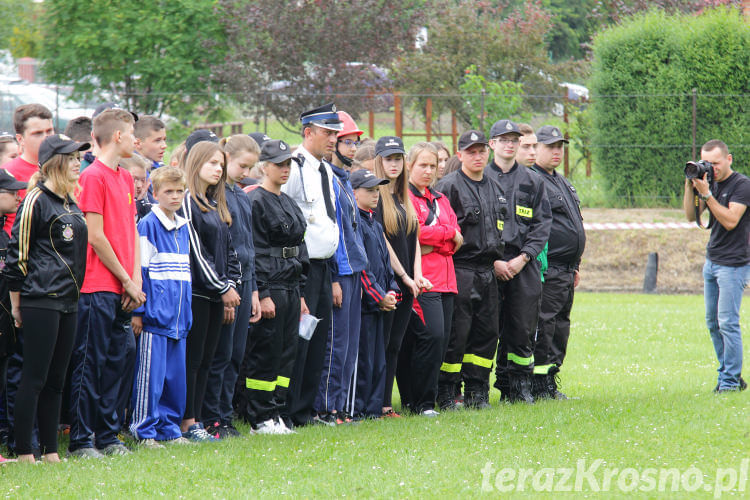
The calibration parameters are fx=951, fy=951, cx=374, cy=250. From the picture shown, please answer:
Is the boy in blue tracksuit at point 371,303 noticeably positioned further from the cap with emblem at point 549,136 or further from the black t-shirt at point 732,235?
the black t-shirt at point 732,235

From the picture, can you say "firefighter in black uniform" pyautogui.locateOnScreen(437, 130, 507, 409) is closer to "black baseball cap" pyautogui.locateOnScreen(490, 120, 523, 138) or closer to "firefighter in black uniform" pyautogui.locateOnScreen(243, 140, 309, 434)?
"black baseball cap" pyautogui.locateOnScreen(490, 120, 523, 138)

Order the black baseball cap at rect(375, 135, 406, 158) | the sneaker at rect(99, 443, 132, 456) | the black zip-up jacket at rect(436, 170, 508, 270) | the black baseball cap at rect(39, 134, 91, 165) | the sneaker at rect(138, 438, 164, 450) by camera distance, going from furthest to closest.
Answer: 1. the black zip-up jacket at rect(436, 170, 508, 270)
2. the black baseball cap at rect(375, 135, 406, 158)
3. the sneaker at rect(138, 438, 164, 450)
4. the sneaker at rect(99, 443, 132, 456)
5. the black baseball cap at rect(39, 134, 91, 165)

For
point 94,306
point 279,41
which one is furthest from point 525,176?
point 279,41

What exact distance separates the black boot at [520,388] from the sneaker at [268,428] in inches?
110

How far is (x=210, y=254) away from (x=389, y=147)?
2.14m

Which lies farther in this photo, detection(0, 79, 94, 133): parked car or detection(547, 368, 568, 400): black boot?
detection(0, 79, 94, 133): parked car

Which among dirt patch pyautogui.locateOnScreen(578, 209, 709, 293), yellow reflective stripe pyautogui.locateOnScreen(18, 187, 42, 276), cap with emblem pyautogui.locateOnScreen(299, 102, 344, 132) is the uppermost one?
cap with emblem pyautogui.locateOnScreen(299, 102, 344, 132)

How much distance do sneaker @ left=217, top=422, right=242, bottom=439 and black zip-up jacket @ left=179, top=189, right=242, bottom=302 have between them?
3.62ft

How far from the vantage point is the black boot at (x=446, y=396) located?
910 centimetres

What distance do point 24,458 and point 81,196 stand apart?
70.1 inches

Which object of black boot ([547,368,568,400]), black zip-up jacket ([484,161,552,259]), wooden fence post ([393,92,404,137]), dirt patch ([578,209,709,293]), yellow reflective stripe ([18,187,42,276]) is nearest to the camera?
yellow reflective stripe ([18,187,42,276])

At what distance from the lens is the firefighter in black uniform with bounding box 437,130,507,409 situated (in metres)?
8.95

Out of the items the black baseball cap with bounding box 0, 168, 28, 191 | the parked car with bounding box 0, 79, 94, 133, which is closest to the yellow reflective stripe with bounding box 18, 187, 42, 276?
the black baseball cap with bounding box 0, 168, 28, 191

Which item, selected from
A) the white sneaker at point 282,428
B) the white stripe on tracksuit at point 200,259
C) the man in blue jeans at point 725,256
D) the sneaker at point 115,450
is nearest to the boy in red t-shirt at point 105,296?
the sneaker at point 115,450
